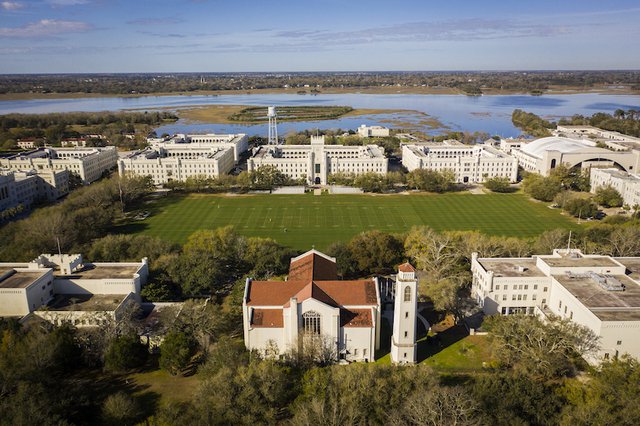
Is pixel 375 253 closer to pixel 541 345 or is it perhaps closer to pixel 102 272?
pixel 541 345

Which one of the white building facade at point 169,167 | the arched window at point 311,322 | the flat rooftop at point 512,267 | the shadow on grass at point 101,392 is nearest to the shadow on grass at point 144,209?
the white building facade at point 169,167

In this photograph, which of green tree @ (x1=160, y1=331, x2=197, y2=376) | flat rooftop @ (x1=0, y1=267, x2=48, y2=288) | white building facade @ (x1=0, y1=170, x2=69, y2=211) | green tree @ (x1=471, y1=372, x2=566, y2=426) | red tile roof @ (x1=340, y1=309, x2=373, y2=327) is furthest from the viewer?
white building facade @ (x1=0, y1=170, x2=69, y2=211)

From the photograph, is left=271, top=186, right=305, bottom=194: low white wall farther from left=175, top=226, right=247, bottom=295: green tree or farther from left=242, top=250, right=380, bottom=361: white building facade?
left=242, top=250, right=380, bottom=361: white building facade

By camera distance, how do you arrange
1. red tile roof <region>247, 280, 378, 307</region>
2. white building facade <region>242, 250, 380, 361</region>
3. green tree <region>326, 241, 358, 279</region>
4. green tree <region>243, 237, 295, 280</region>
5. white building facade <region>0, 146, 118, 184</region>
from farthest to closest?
white building facade <region>0, 146, 118, 184</region>, green tree <region>326, 241, 358, 279</region>, green tree <region>243, 237, 295, 280</region>, red tile roof <region>247, 280, 378, 307</region>, white building facade <region>242, 250, 380, 361</region>

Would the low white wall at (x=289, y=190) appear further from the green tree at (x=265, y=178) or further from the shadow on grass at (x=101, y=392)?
the shadow on grass at (x=101, y=392)

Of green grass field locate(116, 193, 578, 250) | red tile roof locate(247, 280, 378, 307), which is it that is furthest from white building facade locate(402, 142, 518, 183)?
red tile roof locate(247, 280, 378, 307)

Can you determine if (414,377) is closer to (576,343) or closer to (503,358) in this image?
(503,358)

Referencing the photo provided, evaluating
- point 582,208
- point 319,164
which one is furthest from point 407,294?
point 319,164

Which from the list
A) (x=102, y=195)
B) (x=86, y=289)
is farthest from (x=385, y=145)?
(x=86, y=289)
